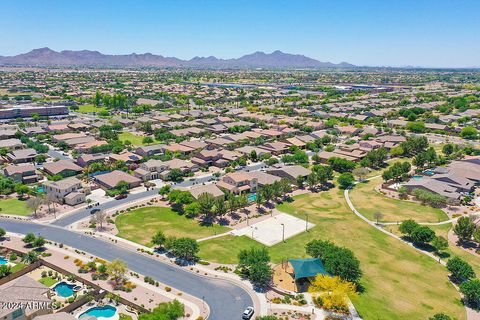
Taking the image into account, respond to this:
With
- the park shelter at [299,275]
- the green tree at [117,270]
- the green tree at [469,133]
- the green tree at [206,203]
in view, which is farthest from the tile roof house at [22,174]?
the green tree at [469,133]

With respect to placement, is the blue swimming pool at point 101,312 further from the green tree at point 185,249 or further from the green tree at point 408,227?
the green tree at point 408,227

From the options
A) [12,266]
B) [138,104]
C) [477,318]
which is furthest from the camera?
[138,104]

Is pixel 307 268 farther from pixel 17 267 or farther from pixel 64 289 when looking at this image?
pixel 17 267

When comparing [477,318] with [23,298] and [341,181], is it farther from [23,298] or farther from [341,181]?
[23,298]

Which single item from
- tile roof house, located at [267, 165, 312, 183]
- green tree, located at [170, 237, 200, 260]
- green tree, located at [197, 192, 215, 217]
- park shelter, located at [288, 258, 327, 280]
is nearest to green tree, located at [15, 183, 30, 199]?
green tree, located at [197, 192, 215, 217]

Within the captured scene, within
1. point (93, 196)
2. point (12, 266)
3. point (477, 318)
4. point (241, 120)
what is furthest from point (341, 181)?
point (241, 120)

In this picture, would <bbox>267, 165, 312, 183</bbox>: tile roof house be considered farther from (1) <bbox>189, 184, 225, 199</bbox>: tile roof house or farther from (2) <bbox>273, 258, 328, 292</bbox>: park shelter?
(2) <bbox>273, 258, 328, 292</bbox>: park shelter
